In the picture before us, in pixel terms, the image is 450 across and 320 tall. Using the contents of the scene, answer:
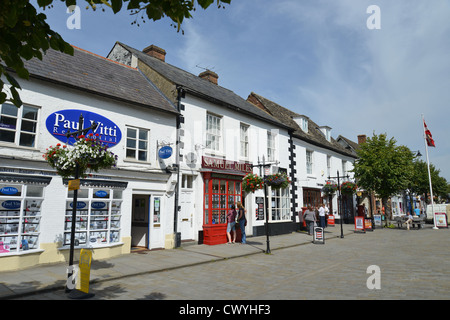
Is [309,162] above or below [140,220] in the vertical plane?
above

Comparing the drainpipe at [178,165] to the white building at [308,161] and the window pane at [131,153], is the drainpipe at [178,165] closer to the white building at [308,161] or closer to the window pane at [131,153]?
the window pane at [131,153]

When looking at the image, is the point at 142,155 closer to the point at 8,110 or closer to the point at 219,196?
the point at 219,196

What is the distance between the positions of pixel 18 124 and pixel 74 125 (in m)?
1.63

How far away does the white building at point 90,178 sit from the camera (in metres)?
9.05

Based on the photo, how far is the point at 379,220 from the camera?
25.4m

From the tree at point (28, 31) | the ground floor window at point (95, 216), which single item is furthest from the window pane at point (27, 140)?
the tree at point (28, 31)

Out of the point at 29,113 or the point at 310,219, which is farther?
the point at 310,219

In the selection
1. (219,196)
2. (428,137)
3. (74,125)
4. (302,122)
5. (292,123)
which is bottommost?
(219,196)

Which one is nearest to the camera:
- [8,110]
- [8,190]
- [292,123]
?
[8,190]

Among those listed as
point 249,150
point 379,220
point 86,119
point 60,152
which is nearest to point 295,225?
point 249,150

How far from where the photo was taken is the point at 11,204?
8898 mm

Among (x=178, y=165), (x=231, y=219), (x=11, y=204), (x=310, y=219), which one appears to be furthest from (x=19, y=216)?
(x=310, y=219)

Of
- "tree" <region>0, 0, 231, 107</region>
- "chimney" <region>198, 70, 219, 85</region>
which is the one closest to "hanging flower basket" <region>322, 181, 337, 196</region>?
"chimney" <region>198, 70, 219, 85</region>

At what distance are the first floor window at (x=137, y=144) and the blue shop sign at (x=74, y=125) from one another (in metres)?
0.56
